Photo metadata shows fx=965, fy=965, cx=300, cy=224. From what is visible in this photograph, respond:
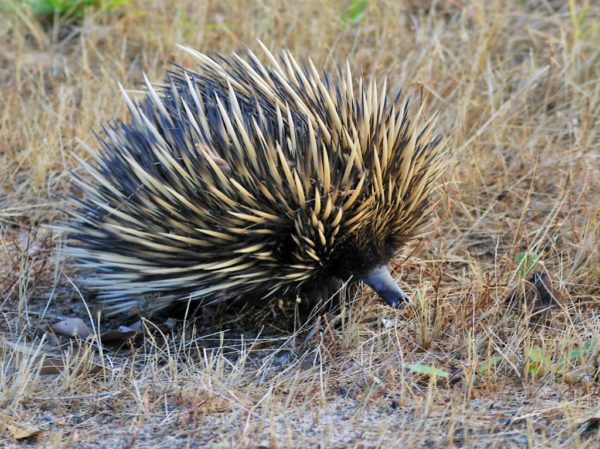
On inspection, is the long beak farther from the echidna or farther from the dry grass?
the dry grass

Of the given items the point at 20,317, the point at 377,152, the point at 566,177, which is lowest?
the point at 20,317

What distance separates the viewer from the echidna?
11.3 feet

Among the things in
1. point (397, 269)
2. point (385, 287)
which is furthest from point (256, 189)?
point (397, 269)

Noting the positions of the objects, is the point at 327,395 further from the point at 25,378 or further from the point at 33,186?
the point at 33,186

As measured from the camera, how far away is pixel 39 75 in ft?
20.0

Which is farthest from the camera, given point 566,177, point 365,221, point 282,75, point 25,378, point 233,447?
point 566,177

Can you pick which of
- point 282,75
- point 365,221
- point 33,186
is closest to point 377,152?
point 365,221

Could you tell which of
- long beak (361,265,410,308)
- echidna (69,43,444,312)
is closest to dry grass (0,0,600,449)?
long beak (361,265,410,308)

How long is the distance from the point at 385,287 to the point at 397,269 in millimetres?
641

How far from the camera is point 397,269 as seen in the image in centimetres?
429

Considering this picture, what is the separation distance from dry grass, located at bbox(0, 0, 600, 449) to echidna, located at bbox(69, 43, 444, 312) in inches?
10.3

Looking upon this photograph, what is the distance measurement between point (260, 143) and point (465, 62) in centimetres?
262

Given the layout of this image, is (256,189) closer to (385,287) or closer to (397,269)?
(385,287)

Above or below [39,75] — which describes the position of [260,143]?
above
